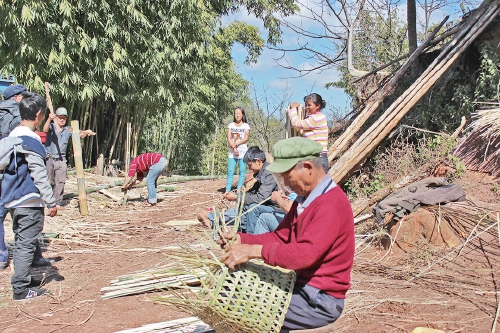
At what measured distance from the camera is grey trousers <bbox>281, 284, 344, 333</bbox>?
196 cm

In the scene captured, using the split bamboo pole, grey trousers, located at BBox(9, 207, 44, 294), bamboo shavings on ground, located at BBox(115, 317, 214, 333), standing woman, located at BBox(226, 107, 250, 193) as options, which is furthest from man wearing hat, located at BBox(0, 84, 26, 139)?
the split bamboo pole

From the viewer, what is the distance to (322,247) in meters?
1.85

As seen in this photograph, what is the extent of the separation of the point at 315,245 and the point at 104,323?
86.5 inches

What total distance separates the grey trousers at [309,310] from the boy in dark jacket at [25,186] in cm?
267

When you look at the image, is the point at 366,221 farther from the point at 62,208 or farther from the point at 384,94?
the point at 62,208

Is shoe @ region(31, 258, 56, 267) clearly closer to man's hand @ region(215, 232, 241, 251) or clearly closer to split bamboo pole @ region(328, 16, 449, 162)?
man's hand @ region(215, 232, 241, 251)

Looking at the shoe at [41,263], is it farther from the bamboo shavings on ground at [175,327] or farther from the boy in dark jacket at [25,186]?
the bamboo shavings on ground at [175,327]

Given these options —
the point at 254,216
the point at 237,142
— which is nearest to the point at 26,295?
the point at 254,216

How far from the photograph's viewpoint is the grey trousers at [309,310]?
1959mm

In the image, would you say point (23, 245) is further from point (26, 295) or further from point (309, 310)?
point (309, 310)

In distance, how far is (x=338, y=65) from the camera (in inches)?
378

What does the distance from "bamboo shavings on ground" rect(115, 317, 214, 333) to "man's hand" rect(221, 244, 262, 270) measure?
4.42 feet

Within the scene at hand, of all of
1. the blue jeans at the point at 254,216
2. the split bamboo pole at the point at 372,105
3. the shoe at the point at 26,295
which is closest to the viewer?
the shoe at the point at 26,295

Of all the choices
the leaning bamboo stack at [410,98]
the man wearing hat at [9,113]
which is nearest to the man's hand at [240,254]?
the man wearing hat at [9,113]
